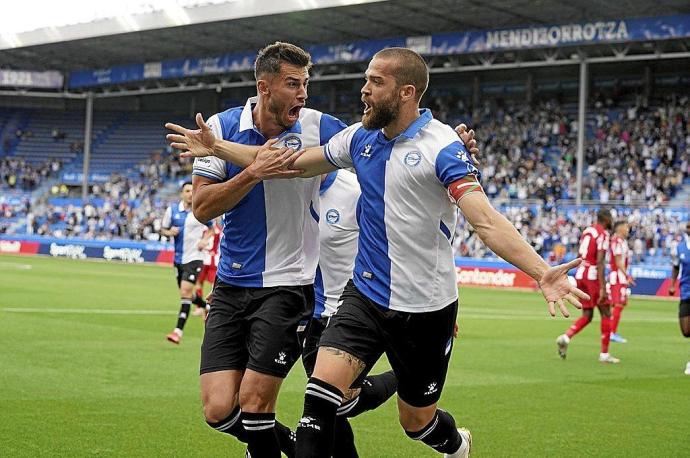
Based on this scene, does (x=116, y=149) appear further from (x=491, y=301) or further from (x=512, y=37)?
(x=491, y=301)

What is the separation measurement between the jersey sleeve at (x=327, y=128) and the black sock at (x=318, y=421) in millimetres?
1683

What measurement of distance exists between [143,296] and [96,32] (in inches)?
1225

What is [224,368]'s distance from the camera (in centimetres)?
611

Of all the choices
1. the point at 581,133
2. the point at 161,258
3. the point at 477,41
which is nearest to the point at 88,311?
the point at 581,133

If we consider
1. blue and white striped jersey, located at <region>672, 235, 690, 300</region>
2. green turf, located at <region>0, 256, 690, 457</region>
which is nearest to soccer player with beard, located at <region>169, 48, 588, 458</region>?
green turf, located at <region>0, 256, 690, 457</region>

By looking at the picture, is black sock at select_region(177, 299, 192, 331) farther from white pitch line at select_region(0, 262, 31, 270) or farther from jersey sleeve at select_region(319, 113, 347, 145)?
white pitch line at select_region(0, 262, 31, 270)

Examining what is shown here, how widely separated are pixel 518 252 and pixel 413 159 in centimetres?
85

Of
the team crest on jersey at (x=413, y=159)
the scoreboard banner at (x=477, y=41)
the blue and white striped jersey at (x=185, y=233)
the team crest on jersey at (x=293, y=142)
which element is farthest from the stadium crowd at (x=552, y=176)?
the team crest on jersey at (x=413, y=159)

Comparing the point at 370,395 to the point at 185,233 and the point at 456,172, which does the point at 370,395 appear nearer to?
the point at 456,172

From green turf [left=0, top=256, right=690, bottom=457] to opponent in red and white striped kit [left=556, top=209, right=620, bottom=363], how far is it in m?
0.29

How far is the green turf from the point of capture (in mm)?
8180

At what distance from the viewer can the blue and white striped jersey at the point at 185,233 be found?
17.2 m

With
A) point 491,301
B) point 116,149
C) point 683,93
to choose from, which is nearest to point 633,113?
point 683,93

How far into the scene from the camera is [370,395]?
708 cm
